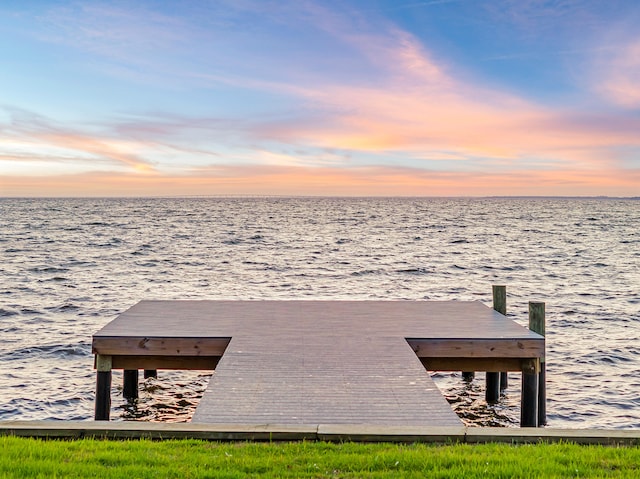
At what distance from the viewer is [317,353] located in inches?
430

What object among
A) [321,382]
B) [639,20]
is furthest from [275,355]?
[639,20]

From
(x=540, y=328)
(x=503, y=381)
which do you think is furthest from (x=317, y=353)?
(x=503, y=381)

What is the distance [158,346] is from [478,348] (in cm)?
586

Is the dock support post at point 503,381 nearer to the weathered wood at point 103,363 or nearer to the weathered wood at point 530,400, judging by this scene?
the weathered wood at point 530,400

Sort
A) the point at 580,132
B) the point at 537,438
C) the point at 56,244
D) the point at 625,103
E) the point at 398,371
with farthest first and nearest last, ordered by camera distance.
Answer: the point at 56,244
the point at 580,132
the point at 625,103
the point at 398,371
the point at 537,438

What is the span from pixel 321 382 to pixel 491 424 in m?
5.76

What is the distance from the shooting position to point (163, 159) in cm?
7912

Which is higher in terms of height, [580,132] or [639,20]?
[639,20]

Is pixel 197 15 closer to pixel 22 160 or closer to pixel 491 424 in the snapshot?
pixel 491 424

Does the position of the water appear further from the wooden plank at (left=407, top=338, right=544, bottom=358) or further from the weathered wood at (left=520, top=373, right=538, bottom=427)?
the wooden plank at (left=407, top=338, right=544, bottom=358)

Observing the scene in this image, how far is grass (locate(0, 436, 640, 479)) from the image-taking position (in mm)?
5539

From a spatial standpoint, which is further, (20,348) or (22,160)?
(22,160)

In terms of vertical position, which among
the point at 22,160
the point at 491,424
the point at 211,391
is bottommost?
the point at 491,424

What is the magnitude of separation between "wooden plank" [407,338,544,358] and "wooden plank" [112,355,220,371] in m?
3.92
